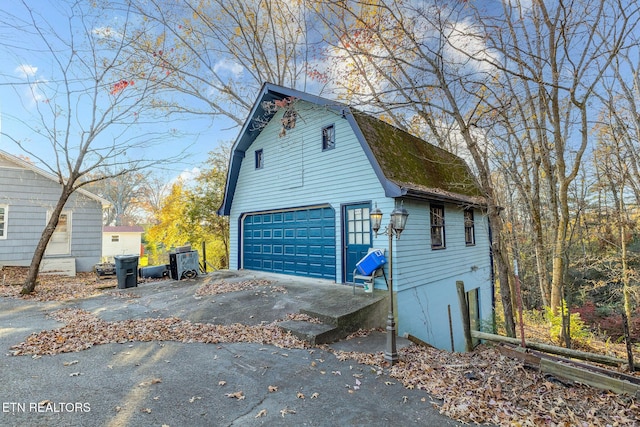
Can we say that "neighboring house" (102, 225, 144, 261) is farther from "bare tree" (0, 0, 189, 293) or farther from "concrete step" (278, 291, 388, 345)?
"concrete step" (278, 291, 388, 345)

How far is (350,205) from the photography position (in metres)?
8.22

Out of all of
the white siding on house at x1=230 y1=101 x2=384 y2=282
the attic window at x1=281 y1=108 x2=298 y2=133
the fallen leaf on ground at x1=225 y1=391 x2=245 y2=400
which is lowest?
the fallen leaf on ground at x1=225 y1=391 x2=245 y2=400

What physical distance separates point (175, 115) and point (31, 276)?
785 cm

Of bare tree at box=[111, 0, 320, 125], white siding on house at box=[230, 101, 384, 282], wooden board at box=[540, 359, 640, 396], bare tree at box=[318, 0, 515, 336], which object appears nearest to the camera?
wooden board at box=[540, 359, 640, 396]

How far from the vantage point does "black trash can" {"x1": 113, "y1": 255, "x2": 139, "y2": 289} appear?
29.8 feet

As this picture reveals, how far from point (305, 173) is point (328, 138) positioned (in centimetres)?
126

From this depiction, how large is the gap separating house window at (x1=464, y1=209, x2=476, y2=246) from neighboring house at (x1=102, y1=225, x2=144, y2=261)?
27343 millimetres

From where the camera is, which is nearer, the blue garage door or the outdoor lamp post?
the outdoor lamp post

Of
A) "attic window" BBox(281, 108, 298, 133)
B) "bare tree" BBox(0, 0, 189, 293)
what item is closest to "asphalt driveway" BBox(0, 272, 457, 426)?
"bare tree" BBox(0, 0, 189, 293)

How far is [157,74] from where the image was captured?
487 inches

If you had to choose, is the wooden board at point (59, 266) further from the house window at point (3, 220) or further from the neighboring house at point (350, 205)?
the neighboring house at point (350, 205)

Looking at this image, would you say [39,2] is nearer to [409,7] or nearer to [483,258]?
[409,7]

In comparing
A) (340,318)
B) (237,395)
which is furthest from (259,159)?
(237,395)

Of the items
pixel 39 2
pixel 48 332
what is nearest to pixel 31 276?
pixel 48 332
